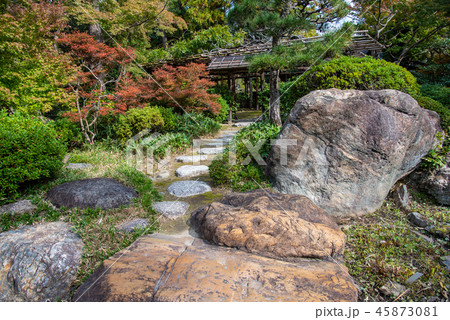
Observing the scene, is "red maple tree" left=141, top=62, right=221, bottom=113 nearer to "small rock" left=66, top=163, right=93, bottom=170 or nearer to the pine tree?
the pine tree

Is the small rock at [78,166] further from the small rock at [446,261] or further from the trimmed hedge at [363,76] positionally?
the small rock at [446,261]

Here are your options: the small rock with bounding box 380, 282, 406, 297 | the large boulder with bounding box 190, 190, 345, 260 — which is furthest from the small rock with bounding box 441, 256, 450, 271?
the large boulder with bounding box 190, 190, 345, 260

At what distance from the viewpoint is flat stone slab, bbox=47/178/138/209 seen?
3707 millimetres

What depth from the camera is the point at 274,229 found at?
292cm

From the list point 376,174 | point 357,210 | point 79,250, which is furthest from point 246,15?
point 79,250

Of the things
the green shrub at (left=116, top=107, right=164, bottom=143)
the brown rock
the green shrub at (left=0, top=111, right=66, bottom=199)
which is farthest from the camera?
the green shrub at (left=116, top=107, right=164, bottom=143)

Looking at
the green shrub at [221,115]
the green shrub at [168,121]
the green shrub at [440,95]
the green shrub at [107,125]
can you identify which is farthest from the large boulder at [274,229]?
the green shrub at [221,115]

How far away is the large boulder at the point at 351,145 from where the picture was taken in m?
3.96

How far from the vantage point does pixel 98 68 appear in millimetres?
7512

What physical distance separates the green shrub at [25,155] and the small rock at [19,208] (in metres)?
0.15

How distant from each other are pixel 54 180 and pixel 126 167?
128 cm

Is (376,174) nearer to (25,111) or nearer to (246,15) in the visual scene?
(246,15)

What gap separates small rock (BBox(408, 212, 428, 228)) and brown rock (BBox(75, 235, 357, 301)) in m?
2.26

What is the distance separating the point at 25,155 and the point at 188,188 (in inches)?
101
